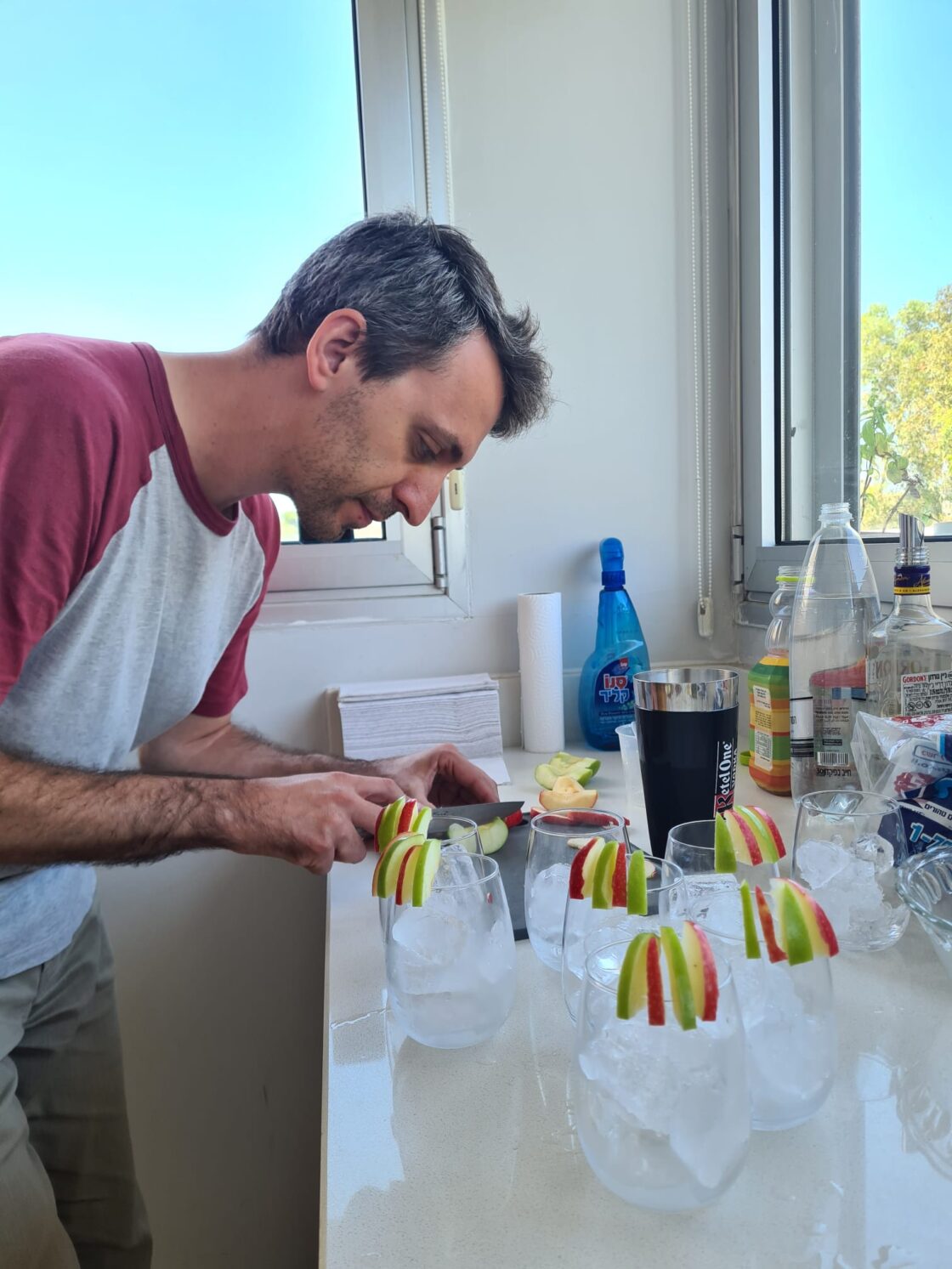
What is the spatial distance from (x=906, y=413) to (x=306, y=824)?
3.23 ft

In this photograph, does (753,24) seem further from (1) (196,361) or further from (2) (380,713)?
(2) (380,713)

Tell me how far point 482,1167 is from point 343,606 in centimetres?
105

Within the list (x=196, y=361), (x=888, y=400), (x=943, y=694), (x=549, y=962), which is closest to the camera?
(x=549, y=962)

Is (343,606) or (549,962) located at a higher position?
(343,606)

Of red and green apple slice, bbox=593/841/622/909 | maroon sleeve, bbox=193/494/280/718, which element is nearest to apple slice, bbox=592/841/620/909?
red and green apple slice, bbox=593/841/622/909

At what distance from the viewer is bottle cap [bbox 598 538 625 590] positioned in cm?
137

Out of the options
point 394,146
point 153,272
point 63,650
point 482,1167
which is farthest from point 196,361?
point 482,1167

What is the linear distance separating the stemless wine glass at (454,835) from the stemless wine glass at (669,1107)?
0.21m

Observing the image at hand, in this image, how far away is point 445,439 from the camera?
1.04m

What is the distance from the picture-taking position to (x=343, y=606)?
1399 millimetres

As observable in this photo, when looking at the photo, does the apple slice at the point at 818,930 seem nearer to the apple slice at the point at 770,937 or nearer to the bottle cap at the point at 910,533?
the apple slice at the point at 770,937

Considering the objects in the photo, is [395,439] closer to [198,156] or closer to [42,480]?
[42,480]

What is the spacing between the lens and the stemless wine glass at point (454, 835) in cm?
59

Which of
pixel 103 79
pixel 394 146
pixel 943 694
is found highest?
pixel 103 79
